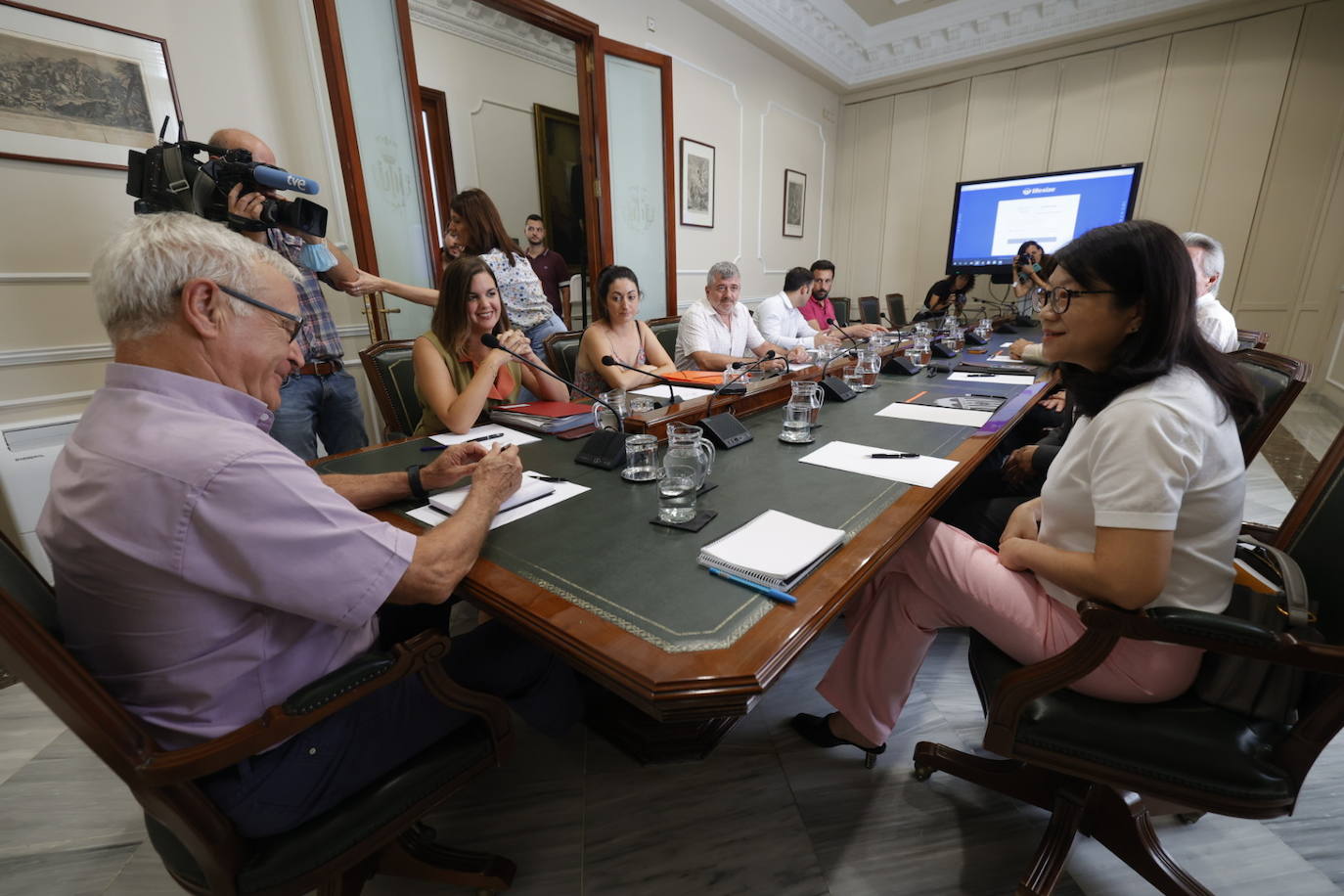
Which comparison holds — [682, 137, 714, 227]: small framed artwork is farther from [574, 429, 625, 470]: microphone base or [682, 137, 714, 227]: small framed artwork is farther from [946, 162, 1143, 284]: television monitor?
[574, 429, 625, 470]: microphone base

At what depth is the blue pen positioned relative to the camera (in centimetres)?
75

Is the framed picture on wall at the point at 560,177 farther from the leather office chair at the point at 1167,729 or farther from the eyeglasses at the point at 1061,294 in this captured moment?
the leather office chair at the point at 1167,729

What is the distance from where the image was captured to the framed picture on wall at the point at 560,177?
181 inches

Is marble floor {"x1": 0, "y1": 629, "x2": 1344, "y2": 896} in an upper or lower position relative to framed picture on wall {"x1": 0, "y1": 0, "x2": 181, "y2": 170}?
lower

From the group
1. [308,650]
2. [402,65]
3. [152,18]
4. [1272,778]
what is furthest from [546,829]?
[402,65]

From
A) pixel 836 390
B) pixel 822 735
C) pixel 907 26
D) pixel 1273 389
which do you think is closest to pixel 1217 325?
pixel 1273 389

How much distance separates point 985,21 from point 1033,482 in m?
4.93

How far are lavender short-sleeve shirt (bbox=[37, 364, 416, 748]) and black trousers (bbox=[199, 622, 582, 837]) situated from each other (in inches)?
3.0

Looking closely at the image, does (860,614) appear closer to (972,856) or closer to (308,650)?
(972,856)

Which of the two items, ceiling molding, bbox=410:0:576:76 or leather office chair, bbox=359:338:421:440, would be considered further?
ceiling molding, bbox=410:0:576:76

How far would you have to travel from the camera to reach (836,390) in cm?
192

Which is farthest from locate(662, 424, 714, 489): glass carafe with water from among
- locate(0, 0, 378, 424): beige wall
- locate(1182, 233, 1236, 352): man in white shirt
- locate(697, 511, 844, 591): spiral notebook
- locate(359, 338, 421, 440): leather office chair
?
locate(1182, 233, 1236, 352): man in white shirt

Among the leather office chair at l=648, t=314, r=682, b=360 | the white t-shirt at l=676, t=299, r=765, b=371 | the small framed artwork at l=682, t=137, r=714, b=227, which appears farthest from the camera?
the small framed artwork at l=682, t=137, r=714, b=227

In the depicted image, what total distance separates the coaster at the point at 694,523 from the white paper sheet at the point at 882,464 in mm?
390
